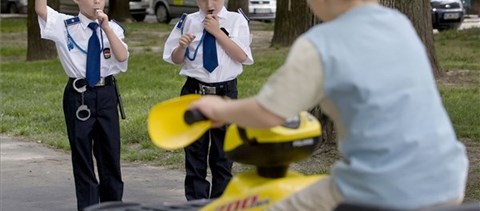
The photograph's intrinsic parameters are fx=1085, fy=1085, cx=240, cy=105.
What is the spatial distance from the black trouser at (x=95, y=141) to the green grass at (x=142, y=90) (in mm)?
2295

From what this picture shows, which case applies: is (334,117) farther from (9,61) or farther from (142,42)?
(142,42)

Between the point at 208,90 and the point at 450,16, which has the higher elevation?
the point at 208,90

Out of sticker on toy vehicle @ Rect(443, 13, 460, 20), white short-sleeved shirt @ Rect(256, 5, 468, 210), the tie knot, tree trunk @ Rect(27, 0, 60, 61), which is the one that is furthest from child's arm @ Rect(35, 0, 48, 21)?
sticker on toy vehicle @ Rect(443, 13, 460, 20)

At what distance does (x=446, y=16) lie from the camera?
2892 cm

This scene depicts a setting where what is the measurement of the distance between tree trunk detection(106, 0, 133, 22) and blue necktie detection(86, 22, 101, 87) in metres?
26.0

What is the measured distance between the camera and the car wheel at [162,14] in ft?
114

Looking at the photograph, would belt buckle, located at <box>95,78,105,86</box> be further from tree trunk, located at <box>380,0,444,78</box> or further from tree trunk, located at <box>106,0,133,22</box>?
tree trunk, located at <box>106,0,133,22</box>

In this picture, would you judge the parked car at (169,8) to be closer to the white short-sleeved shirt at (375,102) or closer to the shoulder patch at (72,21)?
the shoulder patch at (72,21)

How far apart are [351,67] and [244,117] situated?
380mm

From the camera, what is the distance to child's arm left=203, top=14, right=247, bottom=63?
22.1ft


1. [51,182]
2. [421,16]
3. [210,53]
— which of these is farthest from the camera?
[421,16]

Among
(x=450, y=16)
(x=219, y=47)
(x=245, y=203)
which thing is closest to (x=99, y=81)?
(x=219, y=47)

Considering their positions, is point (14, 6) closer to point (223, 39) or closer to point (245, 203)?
point (223, 39)

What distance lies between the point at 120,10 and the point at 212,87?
2661cm
